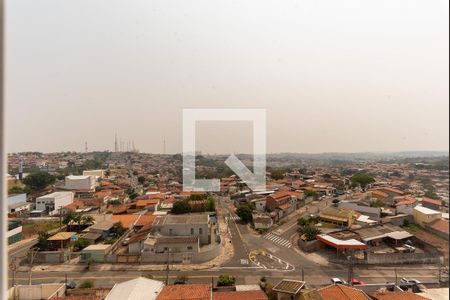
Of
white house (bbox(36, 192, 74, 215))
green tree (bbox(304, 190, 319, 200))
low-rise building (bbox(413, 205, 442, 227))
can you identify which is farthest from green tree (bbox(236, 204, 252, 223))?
white house (bbox(36, 192, 74, 215))

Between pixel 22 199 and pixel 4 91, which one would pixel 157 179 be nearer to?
pixel 22 199

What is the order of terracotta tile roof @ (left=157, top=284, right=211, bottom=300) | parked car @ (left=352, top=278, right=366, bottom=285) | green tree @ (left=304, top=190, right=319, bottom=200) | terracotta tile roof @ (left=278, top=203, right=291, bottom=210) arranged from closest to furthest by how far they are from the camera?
terracotta tile roof @ (left=157, top=284, right=211, bottom=300), parked car @ (left=352, top=278, right=366, bottom=285), terracotta tile roof @ (left=278, top=203, right=291, bottom=210), green tree @ (left=304, top=190, right=319, bottom=200)

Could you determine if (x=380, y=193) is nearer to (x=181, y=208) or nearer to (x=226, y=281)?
(x=181, y=208)

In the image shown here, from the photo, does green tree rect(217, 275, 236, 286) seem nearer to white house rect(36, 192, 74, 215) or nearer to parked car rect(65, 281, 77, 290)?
parked car rect(65, 281, 77, 290)

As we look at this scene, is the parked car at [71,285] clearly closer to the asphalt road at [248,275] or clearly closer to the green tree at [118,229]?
the asphalt road at [248,275]

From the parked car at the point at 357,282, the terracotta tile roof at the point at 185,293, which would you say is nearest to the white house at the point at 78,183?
the terracotta tile roof at the point at 185,293

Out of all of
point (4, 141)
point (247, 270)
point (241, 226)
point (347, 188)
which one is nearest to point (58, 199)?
point (241, 226)
